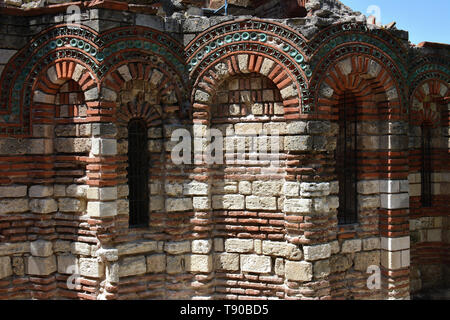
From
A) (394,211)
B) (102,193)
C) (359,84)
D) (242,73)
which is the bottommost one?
(394,211)

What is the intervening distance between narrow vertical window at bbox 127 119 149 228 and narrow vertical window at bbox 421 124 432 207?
598cm

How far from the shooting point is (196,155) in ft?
23.2

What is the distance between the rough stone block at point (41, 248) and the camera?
6.96 meters

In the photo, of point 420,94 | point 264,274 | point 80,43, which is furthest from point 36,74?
point 420,94

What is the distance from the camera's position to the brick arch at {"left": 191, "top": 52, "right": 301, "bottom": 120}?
682 centimetres

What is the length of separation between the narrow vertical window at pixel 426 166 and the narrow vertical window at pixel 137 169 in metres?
5.98

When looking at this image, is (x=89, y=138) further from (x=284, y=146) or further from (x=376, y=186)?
(x=376, y=186)

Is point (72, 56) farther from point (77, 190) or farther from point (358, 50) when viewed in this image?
point (358, 50)

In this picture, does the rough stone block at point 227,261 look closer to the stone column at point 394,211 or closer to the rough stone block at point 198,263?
the rough stone block at point 198,263

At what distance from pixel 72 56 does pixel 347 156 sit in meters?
5.17

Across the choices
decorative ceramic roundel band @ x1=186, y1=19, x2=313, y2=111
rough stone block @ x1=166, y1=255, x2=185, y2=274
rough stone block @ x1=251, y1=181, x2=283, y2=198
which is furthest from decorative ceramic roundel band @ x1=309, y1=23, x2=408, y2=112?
rough stone block @ x1=166, y1=255, x2=185, y2=274

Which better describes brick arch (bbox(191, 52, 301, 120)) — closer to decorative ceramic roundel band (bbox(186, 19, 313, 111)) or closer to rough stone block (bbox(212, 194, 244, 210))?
decorative ceramic roundel band (bbox(186, 19, 313, 111))

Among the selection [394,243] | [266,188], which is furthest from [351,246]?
[266,188]

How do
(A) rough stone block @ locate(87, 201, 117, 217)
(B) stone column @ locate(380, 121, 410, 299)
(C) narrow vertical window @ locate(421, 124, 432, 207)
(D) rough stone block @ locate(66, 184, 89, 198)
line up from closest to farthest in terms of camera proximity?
(A) rough stone block @ locate(87, 201, 117, 217), (D) rough stone block @ locate(66, 184, 89, 198), (B) stone column @ locate(380, 121, 410, 299), (C) narrow vertical window @ locate(421, 124, 432, 207)
